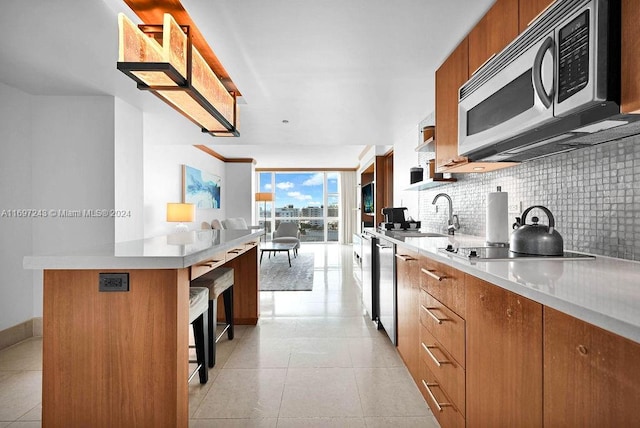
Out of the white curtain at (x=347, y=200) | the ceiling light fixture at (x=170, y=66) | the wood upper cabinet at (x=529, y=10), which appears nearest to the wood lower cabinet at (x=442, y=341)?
the wood upper cabinet at (x=529, y=10)

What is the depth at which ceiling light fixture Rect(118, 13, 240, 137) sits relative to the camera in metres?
1.64

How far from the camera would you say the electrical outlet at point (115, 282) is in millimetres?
1449

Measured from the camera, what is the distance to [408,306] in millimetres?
2254

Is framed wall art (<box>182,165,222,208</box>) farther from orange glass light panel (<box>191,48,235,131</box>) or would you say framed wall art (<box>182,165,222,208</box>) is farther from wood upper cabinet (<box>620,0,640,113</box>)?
wood upper cabinet (<box>620,0,640,113</box>)

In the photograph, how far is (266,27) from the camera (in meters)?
2.07

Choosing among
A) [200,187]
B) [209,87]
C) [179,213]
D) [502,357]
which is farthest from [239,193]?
[502,357]

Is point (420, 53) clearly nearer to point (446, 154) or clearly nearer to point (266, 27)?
point (446, 154)

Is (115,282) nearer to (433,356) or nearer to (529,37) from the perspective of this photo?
(433,356)

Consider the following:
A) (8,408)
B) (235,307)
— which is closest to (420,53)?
(235,307)

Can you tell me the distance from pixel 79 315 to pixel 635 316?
1813 mm

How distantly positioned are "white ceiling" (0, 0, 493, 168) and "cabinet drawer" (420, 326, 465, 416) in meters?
1.80

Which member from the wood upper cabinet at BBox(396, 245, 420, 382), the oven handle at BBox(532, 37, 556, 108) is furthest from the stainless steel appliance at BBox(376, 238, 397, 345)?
the oven handle at BBox(532, 37, 556, 108)

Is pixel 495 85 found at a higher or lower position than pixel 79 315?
higher

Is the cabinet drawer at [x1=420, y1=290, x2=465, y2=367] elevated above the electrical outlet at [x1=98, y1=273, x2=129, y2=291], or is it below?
below
